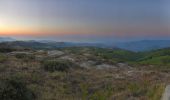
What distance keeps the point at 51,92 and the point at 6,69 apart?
935cm

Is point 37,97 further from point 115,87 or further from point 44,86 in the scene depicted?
point 115,87

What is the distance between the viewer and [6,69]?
76.9 feet

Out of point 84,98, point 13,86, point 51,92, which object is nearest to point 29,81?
point 51,92

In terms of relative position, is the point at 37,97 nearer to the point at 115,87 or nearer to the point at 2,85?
the point at 2,85

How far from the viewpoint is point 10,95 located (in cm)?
1240

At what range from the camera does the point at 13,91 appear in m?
12.7

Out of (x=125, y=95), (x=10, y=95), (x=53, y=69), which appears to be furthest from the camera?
(x=53, y=69)

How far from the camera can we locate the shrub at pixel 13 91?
40.3 ft

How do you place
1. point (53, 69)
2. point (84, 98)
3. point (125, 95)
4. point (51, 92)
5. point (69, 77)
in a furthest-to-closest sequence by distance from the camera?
point (53, 69) < point (69, 77) < point (51, 92) < point (125, 95) < point (84, 98)

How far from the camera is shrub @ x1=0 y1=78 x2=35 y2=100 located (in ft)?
40.3

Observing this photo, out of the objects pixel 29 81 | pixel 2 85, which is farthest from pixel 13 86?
pixel 29 81

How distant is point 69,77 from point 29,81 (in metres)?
4.08

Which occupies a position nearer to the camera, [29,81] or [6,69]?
[29,81]

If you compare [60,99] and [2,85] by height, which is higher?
Result: [2,85]
